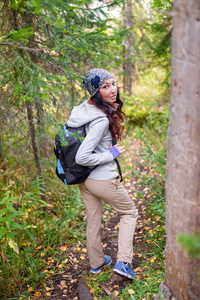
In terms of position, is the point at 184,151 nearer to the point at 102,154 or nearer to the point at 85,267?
the point at 102,154

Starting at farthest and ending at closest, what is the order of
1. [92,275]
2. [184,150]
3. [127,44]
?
[127,44] → [92,275] → [184,150]

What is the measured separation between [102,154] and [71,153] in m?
0.33

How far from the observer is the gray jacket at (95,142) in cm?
242

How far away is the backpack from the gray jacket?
0.23 ft

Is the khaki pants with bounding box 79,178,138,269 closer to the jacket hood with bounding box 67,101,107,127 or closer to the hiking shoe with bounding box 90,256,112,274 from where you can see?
the hiking shoe with bounding box 90,256,112,274

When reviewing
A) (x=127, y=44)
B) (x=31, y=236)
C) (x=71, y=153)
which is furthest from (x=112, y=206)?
(x=127, y=44)

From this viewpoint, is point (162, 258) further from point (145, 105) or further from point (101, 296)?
point (145, 105)

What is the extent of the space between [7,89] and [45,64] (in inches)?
26.3

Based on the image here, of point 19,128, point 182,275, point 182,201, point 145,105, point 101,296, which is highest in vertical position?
point 145,105

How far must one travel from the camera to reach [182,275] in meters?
1.91

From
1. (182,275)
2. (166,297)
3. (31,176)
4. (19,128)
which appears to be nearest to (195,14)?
(182,275)

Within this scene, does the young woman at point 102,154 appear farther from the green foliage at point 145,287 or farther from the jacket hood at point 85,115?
the green foliage at point 145,287

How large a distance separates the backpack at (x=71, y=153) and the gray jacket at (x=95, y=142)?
0.23ft

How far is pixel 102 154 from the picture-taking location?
259 cm
